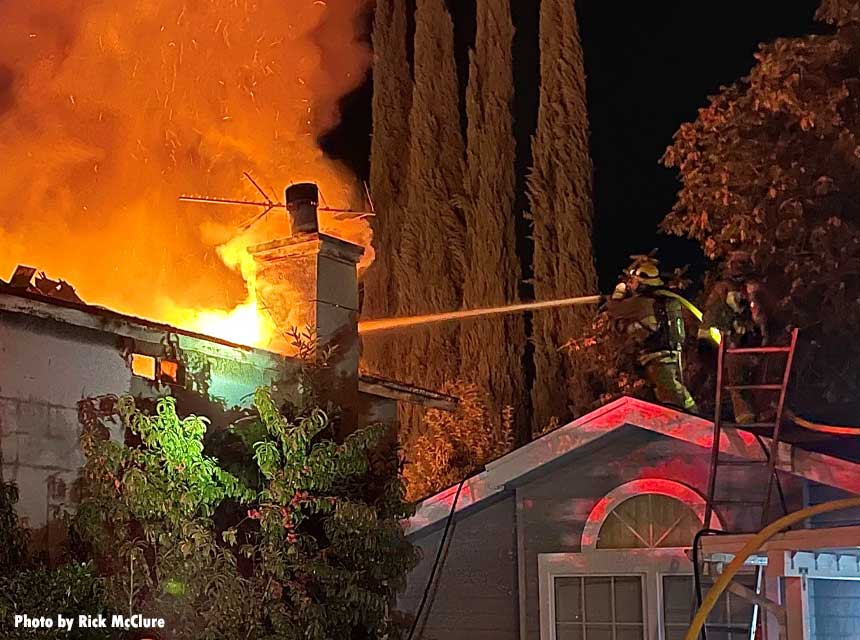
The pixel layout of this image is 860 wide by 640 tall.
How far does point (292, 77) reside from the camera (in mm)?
17453

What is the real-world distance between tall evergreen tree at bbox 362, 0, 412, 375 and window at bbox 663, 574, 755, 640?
22.1 meters

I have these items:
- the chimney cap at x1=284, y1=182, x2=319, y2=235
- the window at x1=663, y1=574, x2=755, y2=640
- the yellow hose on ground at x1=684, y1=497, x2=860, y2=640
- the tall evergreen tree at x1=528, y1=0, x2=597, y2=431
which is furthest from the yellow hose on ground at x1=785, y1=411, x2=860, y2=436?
the tall evergreen tree at x1=528, y1=0, x2=597, y2=431

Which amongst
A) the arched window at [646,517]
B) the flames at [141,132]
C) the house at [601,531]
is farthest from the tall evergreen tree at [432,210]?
the arched window at [646,517]

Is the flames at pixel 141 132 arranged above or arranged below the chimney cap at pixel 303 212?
above

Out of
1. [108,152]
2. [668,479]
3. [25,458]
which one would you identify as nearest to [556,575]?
[668,479]

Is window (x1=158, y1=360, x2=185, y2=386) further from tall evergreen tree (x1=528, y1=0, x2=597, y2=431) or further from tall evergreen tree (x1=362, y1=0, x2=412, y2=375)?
tall evergreen tree (x1=362, y1=0, x2=412, y2=375)

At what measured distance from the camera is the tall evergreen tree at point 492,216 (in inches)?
1185

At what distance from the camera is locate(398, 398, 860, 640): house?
960cm

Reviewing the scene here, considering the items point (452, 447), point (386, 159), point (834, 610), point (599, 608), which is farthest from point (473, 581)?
point (386, 159)

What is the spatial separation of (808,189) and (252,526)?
8751mm

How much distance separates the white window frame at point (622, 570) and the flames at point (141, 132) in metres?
4.57

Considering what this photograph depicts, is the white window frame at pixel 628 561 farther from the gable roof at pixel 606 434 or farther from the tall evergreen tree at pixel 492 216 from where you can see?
the tall evergreen tree at pixel 492 216

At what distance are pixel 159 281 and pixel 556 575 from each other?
224 inches

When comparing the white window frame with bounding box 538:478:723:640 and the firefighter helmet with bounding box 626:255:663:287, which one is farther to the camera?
the firefighter helmet with bounding box 626:255:663:287
